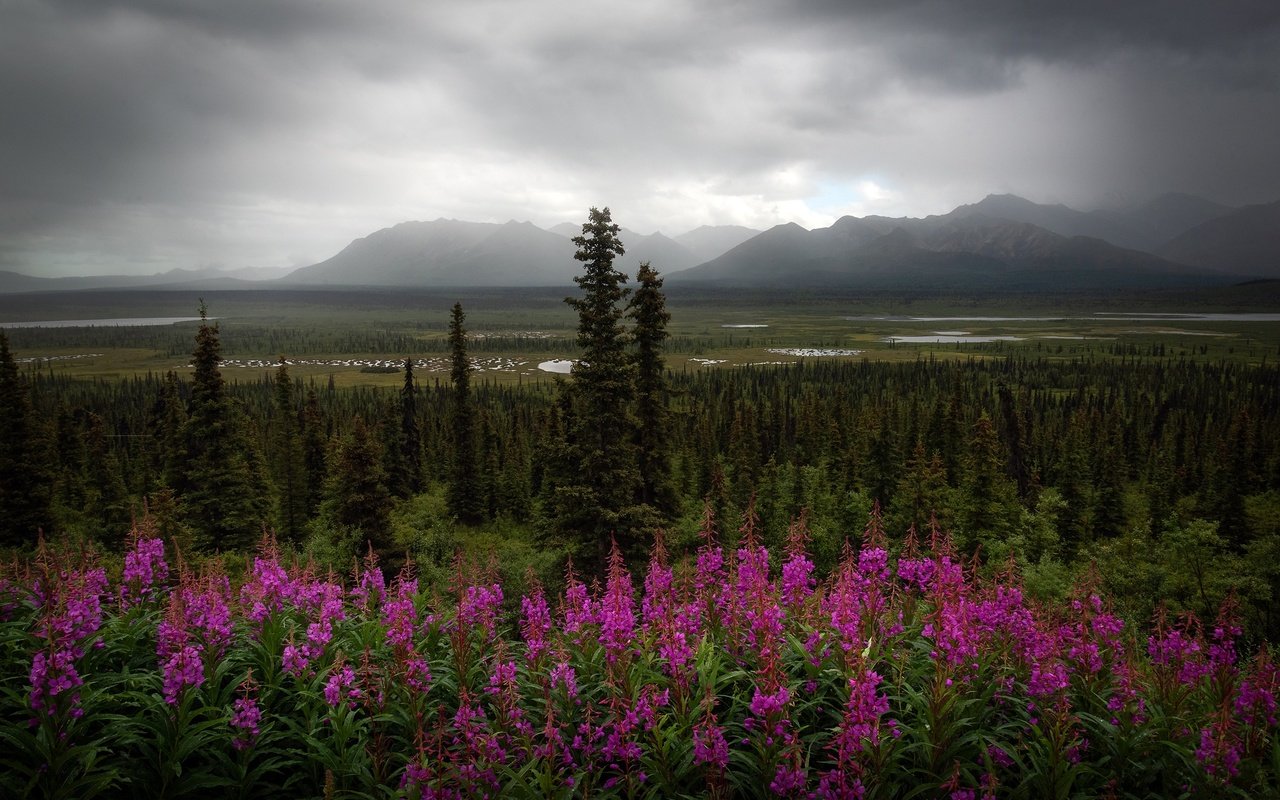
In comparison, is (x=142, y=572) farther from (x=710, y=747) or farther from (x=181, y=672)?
(x=710, y=747)

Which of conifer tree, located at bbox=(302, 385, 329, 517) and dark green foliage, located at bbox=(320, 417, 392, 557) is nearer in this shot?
dark green foliage, located at bbox=(320, 417, 392, 557)

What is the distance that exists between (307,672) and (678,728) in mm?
3905

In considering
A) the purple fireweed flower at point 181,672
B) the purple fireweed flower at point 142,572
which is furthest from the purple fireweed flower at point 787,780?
the purple fireweed flower at point 142,572

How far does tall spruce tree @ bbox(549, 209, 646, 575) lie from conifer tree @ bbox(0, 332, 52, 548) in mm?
37068

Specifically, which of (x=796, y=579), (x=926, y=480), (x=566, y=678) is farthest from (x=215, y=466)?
(x=926, y=480)

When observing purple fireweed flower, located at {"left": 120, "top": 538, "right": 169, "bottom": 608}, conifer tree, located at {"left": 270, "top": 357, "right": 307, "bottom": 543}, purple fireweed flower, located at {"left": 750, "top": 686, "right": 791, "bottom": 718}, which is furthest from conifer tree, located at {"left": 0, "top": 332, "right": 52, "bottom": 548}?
purple fireweed flower, located at {"left": 750, "top": 686, "right": 791, "bottom": 718}

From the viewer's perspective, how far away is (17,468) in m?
38.1

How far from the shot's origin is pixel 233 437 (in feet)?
118

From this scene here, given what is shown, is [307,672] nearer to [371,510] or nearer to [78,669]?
[78,669]

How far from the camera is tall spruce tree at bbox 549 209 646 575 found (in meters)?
24.3

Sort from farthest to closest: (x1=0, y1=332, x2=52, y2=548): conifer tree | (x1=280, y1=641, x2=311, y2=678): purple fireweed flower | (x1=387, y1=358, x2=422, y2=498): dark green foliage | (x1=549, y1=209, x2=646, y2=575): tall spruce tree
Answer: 1. (x1=387, y1=358, x2=422, y2=498): dark green foliage
2. (x1=0, y1=332, x2=52, y2=548): conifer tree
3. (x1=549, y1=209, x2=646, y2=575): tall spruce tree
4. (x1=280, y1=641, x2=311, y2=678): purple fireweed flower

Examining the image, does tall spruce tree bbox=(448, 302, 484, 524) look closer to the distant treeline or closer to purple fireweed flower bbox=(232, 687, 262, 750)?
the distant treeline

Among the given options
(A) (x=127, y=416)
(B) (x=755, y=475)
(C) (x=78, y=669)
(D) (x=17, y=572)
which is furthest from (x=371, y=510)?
(A) (x=127, y=416)

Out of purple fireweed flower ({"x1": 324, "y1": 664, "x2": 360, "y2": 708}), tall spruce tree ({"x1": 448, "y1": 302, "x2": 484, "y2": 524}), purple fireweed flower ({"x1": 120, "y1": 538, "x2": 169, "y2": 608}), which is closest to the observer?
purple fireweed flower ({"x1": 324, "y1": 664, "x2": 360, "y2": 708})
